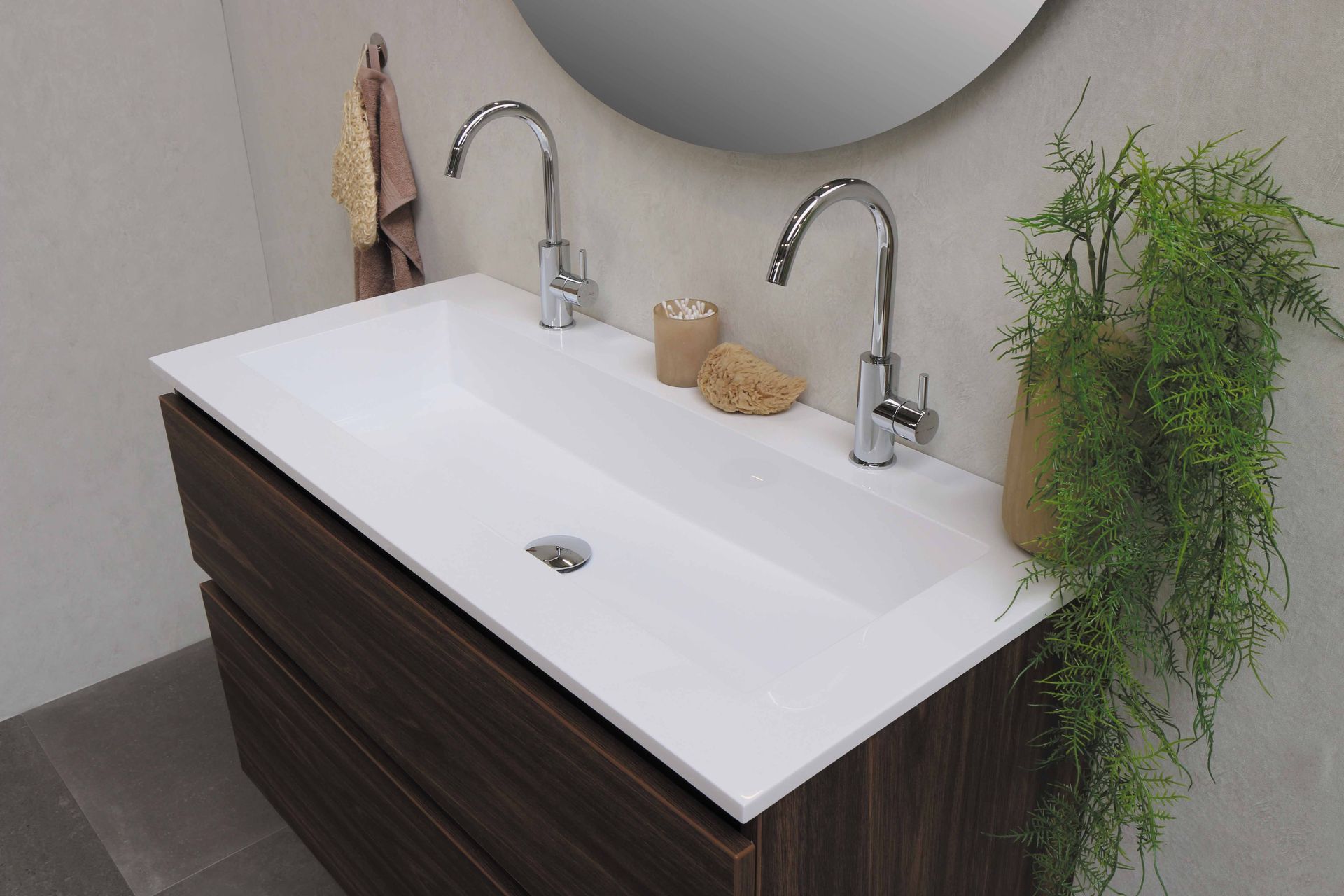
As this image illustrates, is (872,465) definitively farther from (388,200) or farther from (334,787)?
(388,200)

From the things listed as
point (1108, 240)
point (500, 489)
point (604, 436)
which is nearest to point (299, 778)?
point (500, 489)

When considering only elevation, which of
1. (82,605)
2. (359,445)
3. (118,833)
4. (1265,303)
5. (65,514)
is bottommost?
(118,833)

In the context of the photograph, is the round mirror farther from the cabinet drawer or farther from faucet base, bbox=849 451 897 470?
the cabinet drawer

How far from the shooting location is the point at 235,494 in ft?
4.66

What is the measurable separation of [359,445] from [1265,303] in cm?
90

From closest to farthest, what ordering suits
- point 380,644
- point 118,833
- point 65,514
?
point 380,644, point 118,833, point 65,514

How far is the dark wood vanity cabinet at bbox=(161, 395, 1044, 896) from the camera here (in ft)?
2.85

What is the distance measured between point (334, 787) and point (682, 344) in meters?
0.75

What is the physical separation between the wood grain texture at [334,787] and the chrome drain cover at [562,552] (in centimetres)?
30

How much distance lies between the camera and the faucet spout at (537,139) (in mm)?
1394

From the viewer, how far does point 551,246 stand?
1.55 m

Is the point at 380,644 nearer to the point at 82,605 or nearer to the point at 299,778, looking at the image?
the point at 299,778

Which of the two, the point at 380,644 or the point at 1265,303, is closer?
the point at 1265,303

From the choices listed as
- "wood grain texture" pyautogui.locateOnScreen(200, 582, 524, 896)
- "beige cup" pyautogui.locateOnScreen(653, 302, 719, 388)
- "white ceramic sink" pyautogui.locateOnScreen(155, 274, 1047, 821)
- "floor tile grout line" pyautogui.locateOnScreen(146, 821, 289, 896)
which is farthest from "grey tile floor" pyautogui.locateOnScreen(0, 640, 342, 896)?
"beige cup" pyautogui.locateOnScreen(653, 302, 719, 388)
